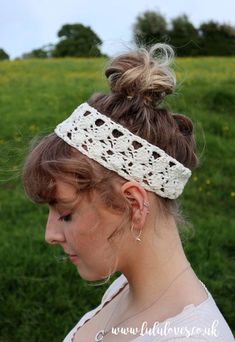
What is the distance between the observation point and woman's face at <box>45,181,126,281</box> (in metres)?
1.62

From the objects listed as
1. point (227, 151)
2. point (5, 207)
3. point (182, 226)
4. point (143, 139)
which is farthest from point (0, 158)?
point (227, 151)

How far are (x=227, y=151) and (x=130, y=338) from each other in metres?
5.09

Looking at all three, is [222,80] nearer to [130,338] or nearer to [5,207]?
[5,207]

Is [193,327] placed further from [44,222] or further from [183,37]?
[183,37]

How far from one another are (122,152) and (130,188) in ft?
0.31

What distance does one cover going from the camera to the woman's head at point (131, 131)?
1.59m

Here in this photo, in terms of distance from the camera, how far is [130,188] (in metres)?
1.58

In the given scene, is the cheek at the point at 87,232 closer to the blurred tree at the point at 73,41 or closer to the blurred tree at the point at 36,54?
the blurred tree at the point at 36,54

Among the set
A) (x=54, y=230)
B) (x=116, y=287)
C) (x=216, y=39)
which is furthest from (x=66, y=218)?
(x=216, y=39)

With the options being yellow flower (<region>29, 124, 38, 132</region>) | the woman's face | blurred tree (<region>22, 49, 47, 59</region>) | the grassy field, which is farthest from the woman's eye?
blurred tree (<region>22, 49, 47, 59</region>)

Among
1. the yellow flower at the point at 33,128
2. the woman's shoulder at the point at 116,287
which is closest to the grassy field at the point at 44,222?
the yellow flower at the point at 33,128

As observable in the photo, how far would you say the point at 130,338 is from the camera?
1.62m

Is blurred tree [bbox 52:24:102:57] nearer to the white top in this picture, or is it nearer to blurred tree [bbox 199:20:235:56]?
blurred tree [bbox 199:20:235:56]

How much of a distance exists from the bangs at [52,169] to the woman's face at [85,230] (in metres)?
0.03
